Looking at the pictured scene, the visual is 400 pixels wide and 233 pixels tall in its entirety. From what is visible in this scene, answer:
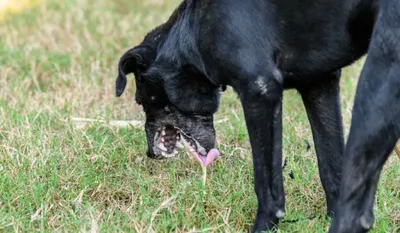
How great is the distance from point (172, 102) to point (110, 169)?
0.69 metres

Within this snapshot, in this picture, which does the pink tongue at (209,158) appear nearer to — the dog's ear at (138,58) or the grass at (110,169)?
the grass at (110,169)

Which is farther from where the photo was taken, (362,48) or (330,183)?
(330,183)

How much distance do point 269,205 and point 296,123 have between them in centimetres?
175

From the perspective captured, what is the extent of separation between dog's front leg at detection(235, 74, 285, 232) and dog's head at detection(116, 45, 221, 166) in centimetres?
56

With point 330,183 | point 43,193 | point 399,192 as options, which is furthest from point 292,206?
point 43,193

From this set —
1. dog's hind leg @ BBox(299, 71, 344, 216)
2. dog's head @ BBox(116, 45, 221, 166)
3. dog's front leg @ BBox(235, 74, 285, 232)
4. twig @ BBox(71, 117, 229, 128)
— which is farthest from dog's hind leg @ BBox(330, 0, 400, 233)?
twig @ BBox(71, 117, 229, 128)

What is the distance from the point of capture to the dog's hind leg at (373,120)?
4090mm

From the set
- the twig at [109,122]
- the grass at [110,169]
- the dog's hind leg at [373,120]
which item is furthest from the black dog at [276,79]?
the twig at [109,122]

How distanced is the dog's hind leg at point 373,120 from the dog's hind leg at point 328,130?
0.86 m

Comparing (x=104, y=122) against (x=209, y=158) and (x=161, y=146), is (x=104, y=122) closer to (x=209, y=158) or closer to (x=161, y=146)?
(x=161, y=146)

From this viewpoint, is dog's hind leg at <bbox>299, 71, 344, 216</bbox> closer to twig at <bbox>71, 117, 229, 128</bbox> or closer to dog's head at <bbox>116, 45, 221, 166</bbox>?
dog's head at <bbox>116, 45, 221, 166</bbox>

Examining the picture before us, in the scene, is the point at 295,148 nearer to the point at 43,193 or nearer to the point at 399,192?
the point at 399,192

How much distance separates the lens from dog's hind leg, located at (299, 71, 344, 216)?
5117 millimetres

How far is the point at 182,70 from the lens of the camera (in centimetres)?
516
